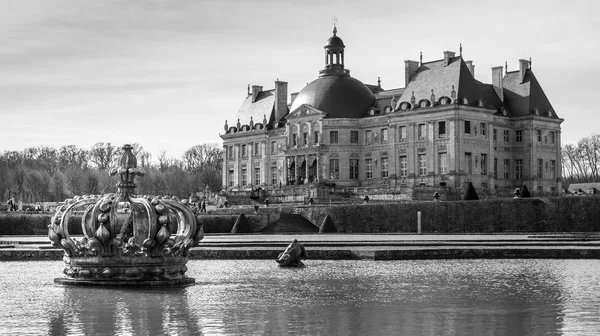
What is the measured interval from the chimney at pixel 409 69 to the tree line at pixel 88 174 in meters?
33.6

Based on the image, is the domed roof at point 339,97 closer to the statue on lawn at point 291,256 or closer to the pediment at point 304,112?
the pediment at point 304,112

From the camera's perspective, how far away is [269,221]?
63.0m

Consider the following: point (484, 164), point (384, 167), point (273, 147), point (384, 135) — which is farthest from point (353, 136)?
point (484, 164)

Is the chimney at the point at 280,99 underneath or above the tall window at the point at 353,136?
above

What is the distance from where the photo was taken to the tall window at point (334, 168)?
94125mm

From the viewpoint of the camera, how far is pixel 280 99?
10625cm

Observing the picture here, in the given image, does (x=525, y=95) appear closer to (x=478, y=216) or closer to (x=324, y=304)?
(x=478, y=216)

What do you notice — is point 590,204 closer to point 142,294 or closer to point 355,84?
point 142,294

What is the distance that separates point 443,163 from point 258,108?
90.8ft

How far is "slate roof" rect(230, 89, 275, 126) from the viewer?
107m

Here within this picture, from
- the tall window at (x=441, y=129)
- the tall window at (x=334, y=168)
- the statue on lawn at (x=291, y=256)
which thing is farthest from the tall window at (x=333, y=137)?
the statue on lawn at (x=291, y=256)

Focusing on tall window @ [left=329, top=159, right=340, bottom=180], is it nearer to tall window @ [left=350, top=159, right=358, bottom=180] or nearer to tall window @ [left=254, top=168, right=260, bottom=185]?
tall window @ [left=350, top=159, right=358, bottom=180]

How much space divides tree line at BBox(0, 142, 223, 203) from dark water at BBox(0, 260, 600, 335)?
302 feet

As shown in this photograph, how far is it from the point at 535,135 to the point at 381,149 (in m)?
13.6
